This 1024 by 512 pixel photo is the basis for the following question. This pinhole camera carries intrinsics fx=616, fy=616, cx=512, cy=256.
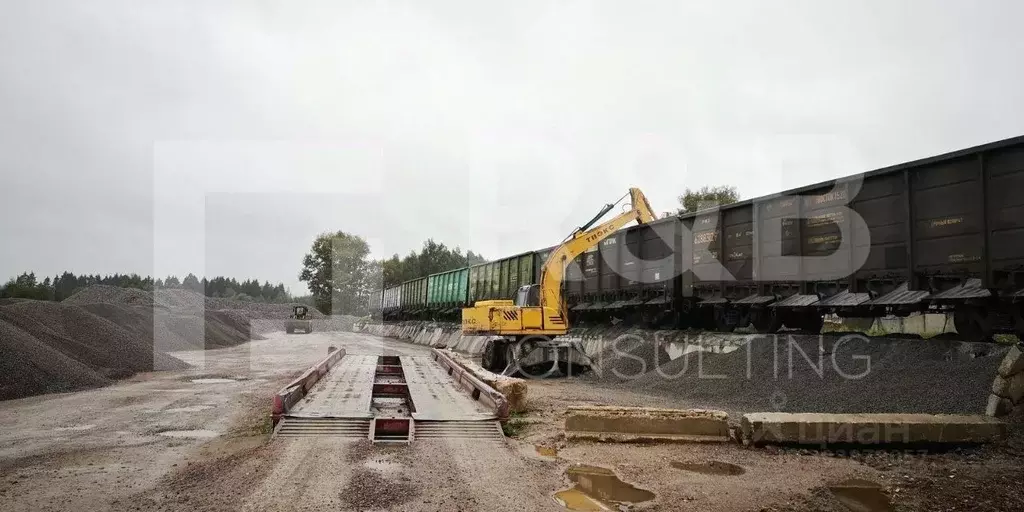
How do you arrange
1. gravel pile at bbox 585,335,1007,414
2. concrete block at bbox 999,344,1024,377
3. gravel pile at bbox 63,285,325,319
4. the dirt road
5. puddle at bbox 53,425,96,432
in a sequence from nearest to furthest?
the dirt road → concrete block at bbox 999,344,1024,377 → puddle at bbox 53,425,96,432 → gravel pile at bbox 585,335,1007,414 → gravel pile at bbox 63,285,325,319

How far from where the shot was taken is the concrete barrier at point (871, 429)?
641 centimetres

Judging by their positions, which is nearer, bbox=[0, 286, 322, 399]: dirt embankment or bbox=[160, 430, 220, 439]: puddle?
bbox=[160, 430, 220, 439]: puddle

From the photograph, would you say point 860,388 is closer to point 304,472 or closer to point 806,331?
point 806,331

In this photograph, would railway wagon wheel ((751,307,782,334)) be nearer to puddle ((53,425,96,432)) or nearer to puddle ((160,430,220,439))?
puddle ((160,430,220,439))

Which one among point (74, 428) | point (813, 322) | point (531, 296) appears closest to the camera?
point (74, 428)

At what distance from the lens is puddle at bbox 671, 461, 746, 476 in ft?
18.8

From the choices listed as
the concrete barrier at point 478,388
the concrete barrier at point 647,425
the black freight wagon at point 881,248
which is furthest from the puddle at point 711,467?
the black freight wagon at point 881,248

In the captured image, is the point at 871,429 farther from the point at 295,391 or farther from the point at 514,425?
the point at 295,391

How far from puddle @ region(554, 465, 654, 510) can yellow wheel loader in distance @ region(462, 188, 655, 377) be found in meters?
8.80

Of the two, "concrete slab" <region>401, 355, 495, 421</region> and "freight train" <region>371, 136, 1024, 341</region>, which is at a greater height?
"freight train" <region>371, 136, 1024, 341</region>

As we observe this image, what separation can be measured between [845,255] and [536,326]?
676 centimetres

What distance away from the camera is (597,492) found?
5102mm

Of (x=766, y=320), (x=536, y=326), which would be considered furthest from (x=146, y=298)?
(x=766, y=320)

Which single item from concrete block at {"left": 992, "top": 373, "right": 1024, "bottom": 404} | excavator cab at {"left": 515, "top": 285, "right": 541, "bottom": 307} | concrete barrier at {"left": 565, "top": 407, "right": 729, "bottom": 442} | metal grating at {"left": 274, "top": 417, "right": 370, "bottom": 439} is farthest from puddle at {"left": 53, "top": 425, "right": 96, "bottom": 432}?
concrete block at {"left": 992, "top": 373, "right": 1024, "bottom": 404}
